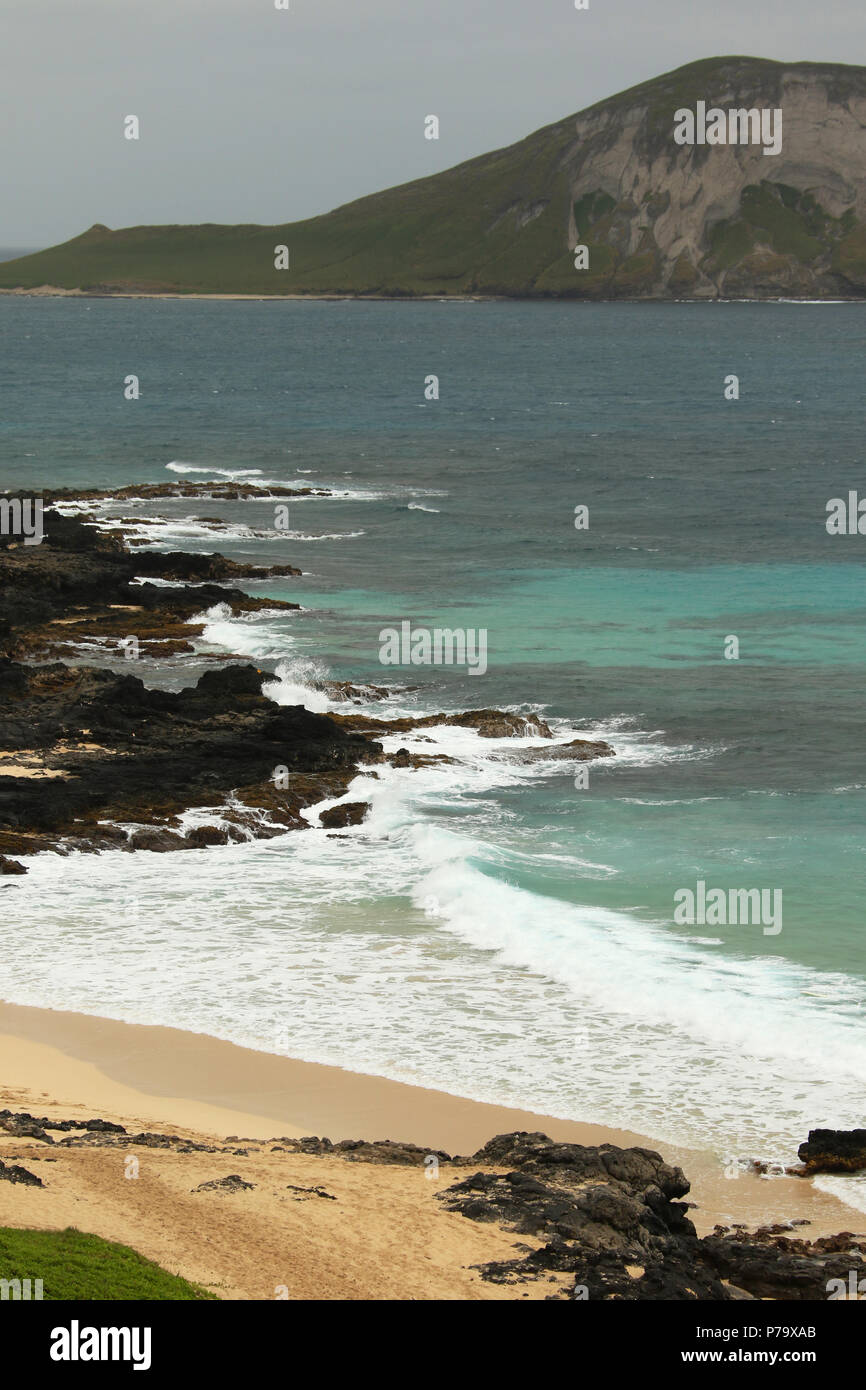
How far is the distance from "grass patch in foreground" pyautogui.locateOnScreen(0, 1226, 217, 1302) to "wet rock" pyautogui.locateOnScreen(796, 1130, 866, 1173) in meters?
5.81

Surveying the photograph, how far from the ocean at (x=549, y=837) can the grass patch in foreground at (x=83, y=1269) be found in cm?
543

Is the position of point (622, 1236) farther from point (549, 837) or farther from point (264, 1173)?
point (549, 837)

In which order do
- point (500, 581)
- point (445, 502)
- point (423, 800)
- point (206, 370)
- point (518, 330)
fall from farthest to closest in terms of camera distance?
point (518, 330), point (206, 370), point (445, 502), point (500, 581), point (423, 800)

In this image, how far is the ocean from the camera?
16250mm

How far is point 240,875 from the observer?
21.4 meters

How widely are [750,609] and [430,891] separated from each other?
21543 mm

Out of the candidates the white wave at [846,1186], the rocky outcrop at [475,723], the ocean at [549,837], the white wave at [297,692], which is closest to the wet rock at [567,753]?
the ocean at [549,837]

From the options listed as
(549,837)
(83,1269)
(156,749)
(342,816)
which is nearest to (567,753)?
(549,837)

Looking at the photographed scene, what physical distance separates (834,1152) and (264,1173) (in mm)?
4823

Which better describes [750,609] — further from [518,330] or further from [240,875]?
[518,330]

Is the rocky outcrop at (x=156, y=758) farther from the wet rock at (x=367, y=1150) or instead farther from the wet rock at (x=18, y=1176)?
the wet rock at (x=18, y=1176)

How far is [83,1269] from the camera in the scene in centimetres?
973
